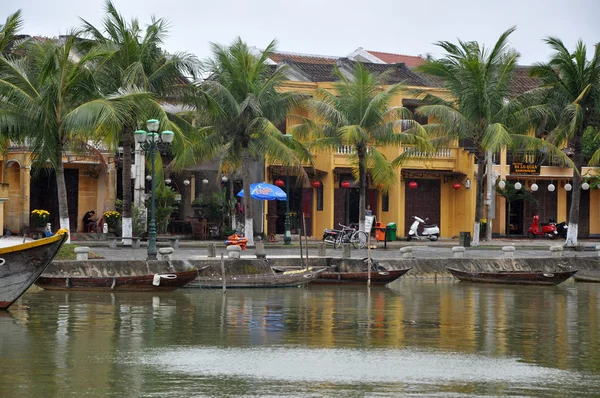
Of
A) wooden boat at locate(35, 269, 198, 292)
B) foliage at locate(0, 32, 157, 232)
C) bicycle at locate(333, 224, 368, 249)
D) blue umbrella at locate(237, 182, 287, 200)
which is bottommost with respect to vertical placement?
wooden boat at locate(35, 269, 198, 292)

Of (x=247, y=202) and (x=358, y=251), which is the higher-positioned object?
(x=247, y=202)

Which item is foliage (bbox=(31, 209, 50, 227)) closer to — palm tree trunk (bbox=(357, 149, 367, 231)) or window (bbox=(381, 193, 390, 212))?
palm tree trunk (bbox=(357, 149, 367, 231))

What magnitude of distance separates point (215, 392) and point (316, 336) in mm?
6261

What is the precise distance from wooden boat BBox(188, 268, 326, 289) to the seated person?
49.4 feet

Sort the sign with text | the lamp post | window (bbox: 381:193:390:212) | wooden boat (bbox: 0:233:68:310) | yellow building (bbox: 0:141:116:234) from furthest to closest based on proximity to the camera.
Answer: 1. the sign with text
2. window (bbox: 381:193:390:212)
3. yellow building (bbox: 0:141:116:234)
4. the lamp post
5. wooden boat (bbox: 0:233:68:310)

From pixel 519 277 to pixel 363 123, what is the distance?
33.7 feet

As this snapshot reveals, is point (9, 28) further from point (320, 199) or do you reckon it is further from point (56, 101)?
point (320, 199)

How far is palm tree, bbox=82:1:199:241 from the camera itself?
34.2 m

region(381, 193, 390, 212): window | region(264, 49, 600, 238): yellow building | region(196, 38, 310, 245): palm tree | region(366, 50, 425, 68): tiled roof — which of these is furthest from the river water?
region(366, 50, 425, 68): tiled roof

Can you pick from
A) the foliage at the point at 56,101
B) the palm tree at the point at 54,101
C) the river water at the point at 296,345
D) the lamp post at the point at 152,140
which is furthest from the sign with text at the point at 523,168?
the lamp post at the point at 152,140

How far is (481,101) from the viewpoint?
39656 millimetres

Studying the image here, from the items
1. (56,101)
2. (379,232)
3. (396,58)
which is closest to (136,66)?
(56,101)

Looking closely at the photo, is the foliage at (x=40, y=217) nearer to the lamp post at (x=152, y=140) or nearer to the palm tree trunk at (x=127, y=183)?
the palm tree trunk at (x=127, y=183)

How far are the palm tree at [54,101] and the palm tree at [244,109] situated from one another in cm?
535
